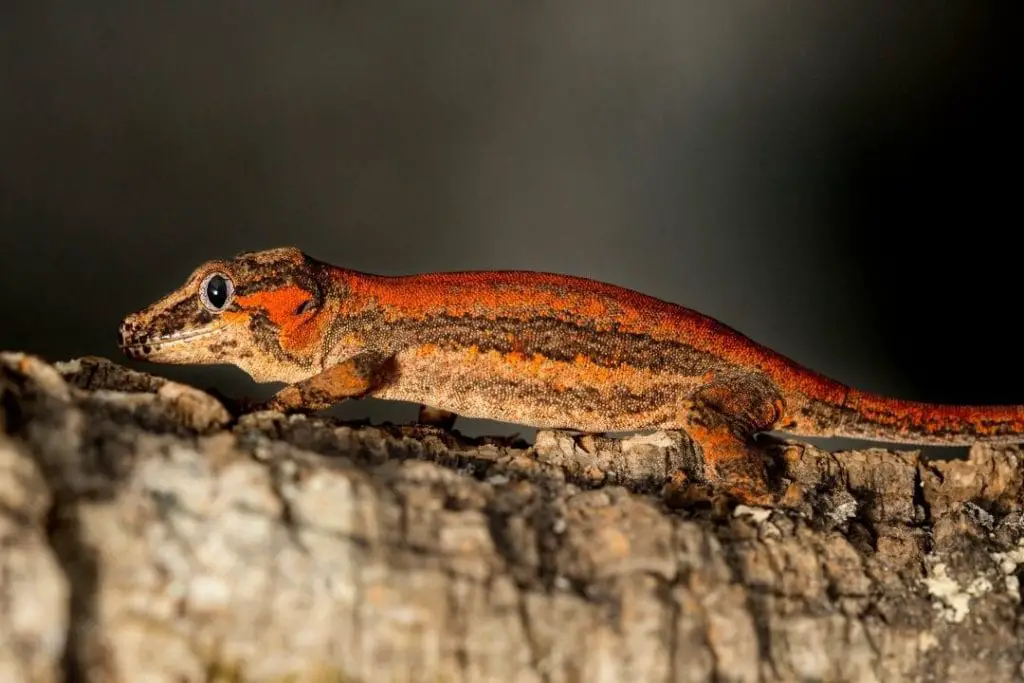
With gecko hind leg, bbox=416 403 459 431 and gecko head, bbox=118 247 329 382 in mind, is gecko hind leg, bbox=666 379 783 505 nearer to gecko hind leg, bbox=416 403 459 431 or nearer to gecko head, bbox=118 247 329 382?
gecko hind leg, bbox=416 403 459 431

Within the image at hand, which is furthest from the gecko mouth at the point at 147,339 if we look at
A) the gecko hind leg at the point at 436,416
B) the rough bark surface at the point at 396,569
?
the gecko hind leg at the point at 436,416

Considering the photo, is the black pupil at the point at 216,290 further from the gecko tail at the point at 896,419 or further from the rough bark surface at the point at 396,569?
the gecko tail at the point at 896,419

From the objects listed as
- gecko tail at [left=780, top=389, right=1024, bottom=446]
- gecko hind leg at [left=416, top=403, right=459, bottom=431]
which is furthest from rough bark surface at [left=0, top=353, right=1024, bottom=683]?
gecko hind leg at [left=416, top=403, right=459, bottom=431]

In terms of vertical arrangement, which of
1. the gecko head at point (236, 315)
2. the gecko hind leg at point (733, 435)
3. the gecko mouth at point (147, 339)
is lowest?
the gecko hind leg at point (733, 435)

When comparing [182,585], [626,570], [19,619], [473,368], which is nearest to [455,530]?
[626,570]

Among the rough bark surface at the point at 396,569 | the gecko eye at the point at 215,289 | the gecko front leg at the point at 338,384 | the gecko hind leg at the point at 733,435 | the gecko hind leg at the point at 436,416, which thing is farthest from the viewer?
the gecko hind leg at the point at 436,416

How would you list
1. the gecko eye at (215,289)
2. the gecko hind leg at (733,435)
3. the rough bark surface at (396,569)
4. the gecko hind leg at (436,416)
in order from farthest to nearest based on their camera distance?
the gecko hind leg at (436,416), the gecko eye at (215,289), the gecko hind leg at (733,435), the rough bark surface at (396,569)
